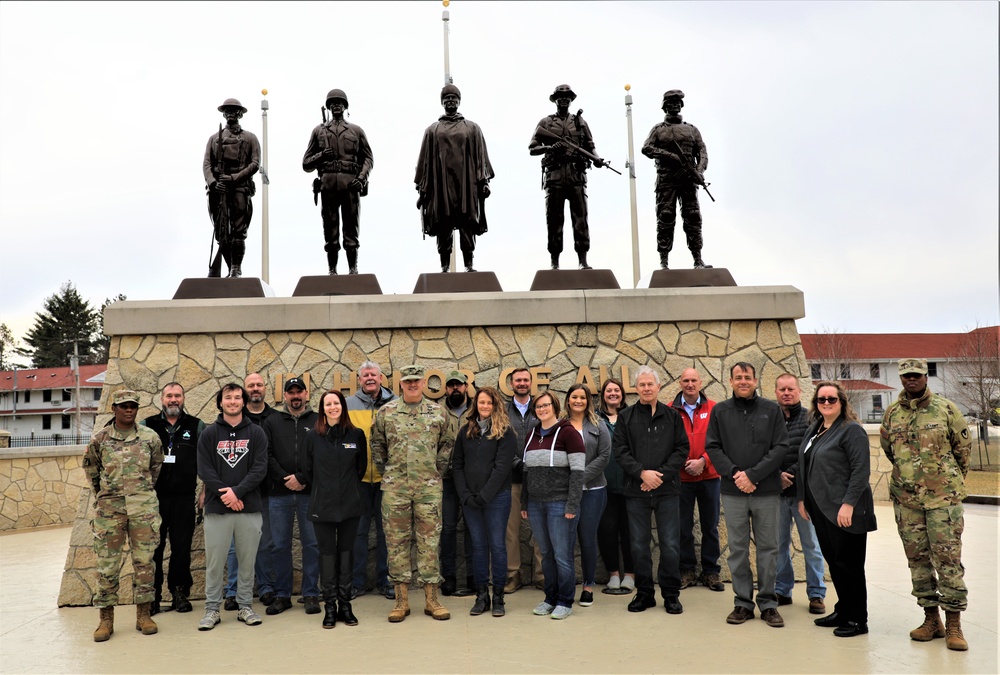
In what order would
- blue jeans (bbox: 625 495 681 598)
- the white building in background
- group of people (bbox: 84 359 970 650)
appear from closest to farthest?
group of people (bbox: 84 359 970 650) < blue jeans (bbox: 625 495 681 598) < the white building in background

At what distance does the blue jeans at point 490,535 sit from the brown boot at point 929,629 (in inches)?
108

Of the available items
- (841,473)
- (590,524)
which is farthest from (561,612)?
(841,473)

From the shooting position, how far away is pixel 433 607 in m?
5.71

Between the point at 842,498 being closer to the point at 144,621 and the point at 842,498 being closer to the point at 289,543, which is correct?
the point at 289,543

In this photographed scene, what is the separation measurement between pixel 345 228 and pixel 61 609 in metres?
4.32

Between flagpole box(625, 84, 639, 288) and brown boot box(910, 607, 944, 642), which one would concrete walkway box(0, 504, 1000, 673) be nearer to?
brown boot box(910, 607, 944, 642)

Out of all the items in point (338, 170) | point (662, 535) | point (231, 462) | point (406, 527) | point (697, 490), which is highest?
point (338, 170)

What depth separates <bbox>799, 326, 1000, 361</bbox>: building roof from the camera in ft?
110

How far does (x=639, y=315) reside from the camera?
7.38m

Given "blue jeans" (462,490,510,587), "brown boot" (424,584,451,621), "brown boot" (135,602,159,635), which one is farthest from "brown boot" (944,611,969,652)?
"brown boot" (135,602,159,635)

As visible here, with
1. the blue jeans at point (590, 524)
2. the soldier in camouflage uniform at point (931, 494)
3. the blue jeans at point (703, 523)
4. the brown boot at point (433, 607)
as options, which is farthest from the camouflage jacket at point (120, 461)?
the soldier in camouflage uniform at point (931, 494)

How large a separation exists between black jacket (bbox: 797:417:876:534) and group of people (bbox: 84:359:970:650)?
0.01 metres

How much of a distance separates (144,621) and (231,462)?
4.13 ft

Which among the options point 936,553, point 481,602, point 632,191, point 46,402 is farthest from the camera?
point 46,402
